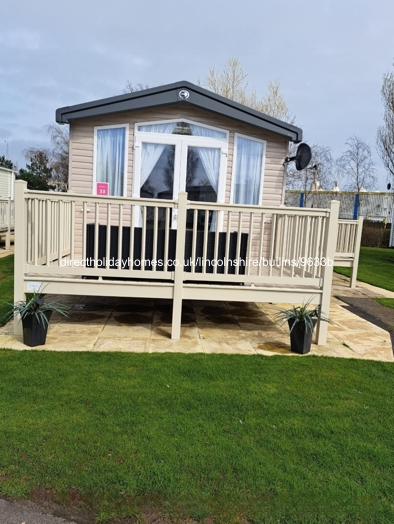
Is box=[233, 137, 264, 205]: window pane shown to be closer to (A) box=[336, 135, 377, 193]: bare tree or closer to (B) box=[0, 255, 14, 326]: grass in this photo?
(B) box=[0, 255, 14, 326]: grass

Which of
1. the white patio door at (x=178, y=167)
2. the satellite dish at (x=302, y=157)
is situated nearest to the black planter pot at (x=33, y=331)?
the white patio door at (x=178, y=167)

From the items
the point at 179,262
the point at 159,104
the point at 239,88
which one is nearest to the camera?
the point at 179,262

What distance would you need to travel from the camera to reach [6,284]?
6.55m

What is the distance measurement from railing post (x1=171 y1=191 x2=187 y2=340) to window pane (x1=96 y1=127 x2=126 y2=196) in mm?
Result: 2163

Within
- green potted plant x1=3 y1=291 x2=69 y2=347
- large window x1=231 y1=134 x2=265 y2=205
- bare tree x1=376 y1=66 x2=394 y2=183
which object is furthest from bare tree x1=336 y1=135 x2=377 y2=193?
green potted plant x1=3 y1=291 x2=69 y2=347

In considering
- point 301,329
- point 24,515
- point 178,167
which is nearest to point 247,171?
point 178,167

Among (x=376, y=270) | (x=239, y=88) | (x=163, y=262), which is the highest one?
(x=239, y=88)

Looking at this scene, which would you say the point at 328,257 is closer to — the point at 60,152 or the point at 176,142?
the point at 176,142

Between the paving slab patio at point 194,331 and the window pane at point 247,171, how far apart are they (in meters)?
1.67

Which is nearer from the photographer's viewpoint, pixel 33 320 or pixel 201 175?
pixel 33 320

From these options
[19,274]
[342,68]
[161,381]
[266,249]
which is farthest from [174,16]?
[161,381]

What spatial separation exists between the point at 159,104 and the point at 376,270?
8498mm

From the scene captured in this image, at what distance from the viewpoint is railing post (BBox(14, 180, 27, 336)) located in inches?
148

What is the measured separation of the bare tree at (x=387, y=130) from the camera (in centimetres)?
1389
